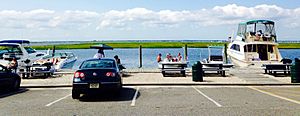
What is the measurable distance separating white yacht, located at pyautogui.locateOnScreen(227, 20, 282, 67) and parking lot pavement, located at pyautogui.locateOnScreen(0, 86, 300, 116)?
17.6m

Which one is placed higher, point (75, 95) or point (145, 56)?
point (145, 56)

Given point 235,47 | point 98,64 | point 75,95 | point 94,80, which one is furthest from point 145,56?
point 94,80

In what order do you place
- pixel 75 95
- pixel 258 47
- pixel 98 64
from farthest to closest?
pixel 258 47
pixel 98 64
pixel 75 95

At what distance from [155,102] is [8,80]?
663 cm

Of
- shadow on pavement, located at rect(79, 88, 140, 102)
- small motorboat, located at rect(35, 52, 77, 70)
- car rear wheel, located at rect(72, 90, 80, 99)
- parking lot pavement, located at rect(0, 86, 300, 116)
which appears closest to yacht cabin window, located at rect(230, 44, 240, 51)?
small motorboat, located at rect(35, 52, 77, 70)

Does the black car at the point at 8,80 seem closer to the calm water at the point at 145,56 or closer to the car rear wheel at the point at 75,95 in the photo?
the car rear wheel at the point at 75,95

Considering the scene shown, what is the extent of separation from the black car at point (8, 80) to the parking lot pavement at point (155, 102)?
0.52 metres

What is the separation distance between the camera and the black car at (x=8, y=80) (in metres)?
13.9

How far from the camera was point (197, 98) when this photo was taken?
39.0 feet

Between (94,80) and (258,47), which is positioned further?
(258,47)

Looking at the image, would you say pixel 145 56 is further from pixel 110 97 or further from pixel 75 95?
pixel 75 95

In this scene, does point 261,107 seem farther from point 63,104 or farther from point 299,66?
point 299,66

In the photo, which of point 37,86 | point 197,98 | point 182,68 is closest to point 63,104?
point 197,98

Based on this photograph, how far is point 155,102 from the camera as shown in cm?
1104
